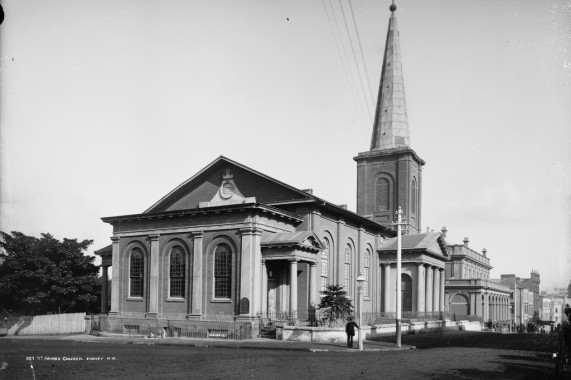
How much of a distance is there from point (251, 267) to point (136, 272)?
9884 millimetres

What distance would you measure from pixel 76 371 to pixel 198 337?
18.1 m

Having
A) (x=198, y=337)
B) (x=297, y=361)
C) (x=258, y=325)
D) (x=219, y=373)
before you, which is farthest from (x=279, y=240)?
(x=219, y=373)

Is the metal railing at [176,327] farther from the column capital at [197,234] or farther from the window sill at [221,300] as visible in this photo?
the column capital at [197,234]

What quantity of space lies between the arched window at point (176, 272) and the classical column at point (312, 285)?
319 inches

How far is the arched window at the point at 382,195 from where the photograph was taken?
5800 centimetres

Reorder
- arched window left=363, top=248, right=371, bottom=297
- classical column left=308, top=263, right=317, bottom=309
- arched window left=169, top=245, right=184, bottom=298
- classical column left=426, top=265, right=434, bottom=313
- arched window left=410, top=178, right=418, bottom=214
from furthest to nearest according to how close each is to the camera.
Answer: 1. arched window left=410, top=178, right=418, bottom=214
2. classical column left=426, top=265, right=434, bottom=313
3. arched window left=363, top=248, right=371, bottom=297
4. arched window left=169, top=245, right=184, bottom=298
5. classical column left=308, top=263, right=317, bottom=309

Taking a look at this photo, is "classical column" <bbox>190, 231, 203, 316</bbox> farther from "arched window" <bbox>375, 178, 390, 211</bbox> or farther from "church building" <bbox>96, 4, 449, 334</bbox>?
"arched window" <bbox>375, 178, 390, 211</bbox>

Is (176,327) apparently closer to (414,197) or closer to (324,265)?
(324,265)

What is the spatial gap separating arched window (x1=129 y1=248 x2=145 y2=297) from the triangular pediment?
391 cm

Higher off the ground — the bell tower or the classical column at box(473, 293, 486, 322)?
the bell tower

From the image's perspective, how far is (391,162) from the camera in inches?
2277

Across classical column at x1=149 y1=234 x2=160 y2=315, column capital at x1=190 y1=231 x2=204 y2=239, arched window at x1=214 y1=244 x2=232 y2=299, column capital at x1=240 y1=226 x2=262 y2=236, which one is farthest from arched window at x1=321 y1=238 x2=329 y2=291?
classical column at x1=149 y1=234 x2=160 y2=315

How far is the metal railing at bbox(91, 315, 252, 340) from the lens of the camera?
33.1 m

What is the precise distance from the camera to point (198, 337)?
3431 centimetres
